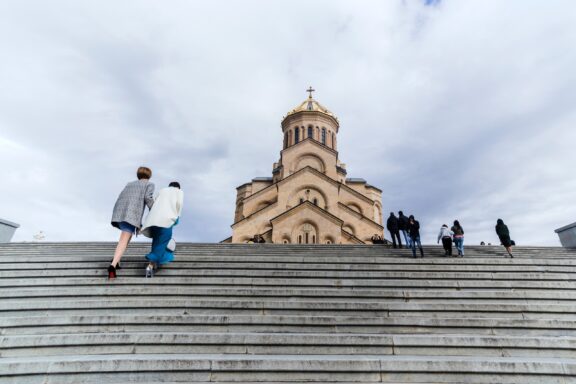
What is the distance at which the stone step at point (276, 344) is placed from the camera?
11.6 feet

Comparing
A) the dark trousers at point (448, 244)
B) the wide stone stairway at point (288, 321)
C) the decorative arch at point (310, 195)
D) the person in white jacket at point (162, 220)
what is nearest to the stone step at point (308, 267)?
the wide stone stairway at point (288, 321)

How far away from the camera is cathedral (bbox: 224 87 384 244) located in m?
17.9

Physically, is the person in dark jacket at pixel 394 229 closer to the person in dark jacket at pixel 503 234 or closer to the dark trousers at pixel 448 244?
the dark trousers at pixel 448 244

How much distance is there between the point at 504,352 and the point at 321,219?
46.8 feet

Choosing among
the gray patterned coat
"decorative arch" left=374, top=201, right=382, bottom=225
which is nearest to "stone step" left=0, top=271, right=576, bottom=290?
the gray patterned coat

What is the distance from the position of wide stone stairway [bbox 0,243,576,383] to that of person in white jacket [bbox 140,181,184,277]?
0.40 metres

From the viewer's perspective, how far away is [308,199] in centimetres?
2103

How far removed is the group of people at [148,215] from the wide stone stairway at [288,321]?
51 centimetres

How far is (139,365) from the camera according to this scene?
3145mm

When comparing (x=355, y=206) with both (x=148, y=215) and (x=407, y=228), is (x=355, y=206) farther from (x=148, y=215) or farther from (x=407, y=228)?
(x=148, y=215)

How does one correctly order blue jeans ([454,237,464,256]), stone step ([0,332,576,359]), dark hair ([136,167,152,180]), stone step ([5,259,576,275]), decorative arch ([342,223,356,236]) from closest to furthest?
stone step ([0,332,576,359]), dark hair ([136,167,152,180]), stone step ([5,259,576,275]), blue jeans ([454,237,464,256]), decorative arch ([342,223,356,236])

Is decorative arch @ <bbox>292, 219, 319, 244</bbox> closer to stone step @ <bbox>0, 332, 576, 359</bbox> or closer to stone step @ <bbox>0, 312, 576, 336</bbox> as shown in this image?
stone step @ <bbox>0, 312, 576, 336</bbox>

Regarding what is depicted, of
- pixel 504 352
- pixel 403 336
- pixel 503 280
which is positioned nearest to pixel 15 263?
pixel 403 336

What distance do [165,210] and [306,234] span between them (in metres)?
13.7
